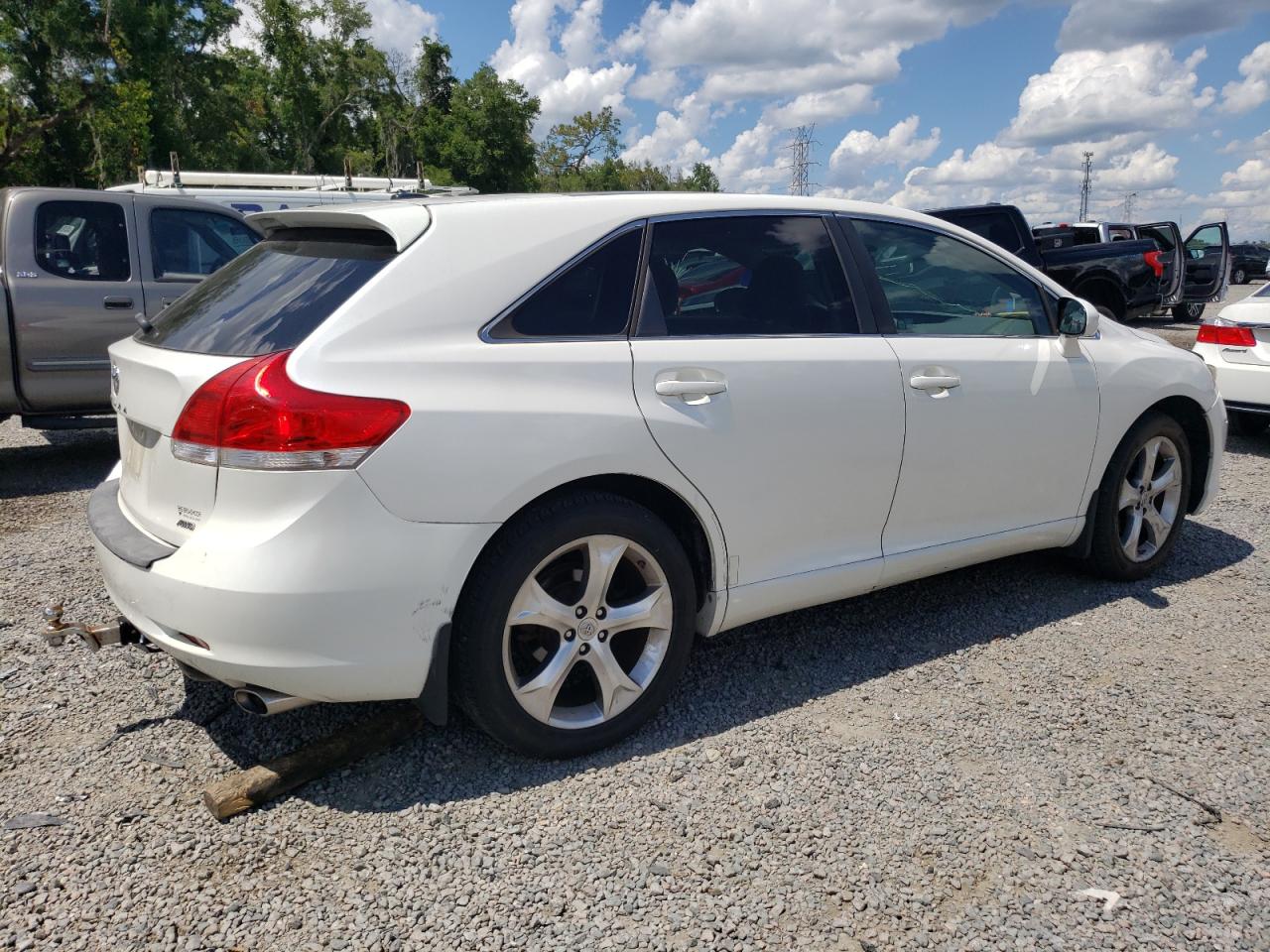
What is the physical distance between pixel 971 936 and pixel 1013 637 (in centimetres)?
191

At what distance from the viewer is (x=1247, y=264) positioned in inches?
1702

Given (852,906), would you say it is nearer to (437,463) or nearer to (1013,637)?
(437,463)

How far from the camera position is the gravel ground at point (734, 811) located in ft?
7.75

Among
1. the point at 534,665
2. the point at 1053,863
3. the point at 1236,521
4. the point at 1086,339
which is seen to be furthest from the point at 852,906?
the point at 1236,521

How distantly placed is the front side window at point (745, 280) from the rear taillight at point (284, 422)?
949mm

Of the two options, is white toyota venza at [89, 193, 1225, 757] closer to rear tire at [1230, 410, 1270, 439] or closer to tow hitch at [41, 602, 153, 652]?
tow hitch at [41, 602, 153, 652]

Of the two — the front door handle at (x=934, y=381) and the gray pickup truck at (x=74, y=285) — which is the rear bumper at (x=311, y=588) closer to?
the front door handle at (x=934, y=381)

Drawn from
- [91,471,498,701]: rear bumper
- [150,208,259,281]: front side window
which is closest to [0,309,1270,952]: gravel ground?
[91,471,498,701]: rear bumper

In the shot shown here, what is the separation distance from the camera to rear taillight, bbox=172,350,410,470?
251cm

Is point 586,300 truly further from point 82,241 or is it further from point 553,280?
point 82,241

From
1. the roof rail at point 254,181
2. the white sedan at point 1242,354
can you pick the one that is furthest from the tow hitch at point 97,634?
the roof rail at point 254,181

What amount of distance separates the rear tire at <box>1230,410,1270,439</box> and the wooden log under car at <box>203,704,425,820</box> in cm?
708

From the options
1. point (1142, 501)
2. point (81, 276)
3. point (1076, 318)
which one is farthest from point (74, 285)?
point (1142, 501)

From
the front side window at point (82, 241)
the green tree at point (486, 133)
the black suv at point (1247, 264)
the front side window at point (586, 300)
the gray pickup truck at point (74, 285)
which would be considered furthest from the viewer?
the green tree at point (486, 133)
